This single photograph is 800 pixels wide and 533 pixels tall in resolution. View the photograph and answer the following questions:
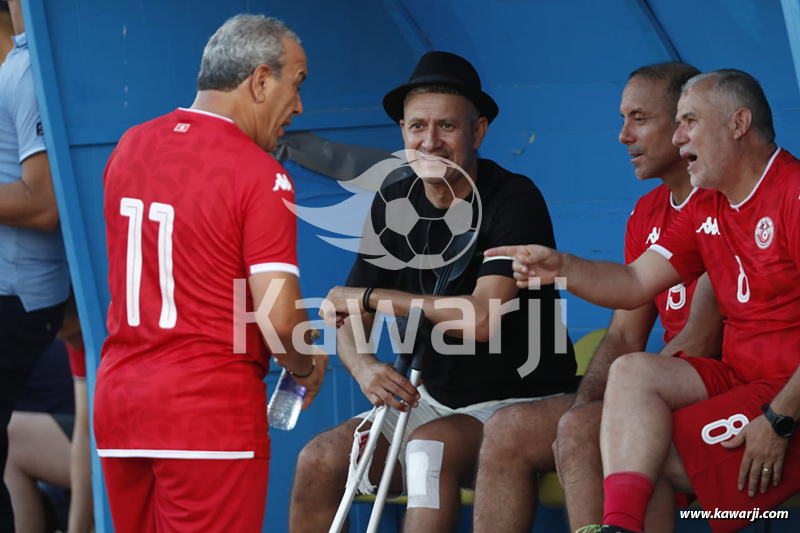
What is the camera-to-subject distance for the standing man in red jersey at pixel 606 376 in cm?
260

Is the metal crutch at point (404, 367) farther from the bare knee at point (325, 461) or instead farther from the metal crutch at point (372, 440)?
the bare knee at point (325, 461)

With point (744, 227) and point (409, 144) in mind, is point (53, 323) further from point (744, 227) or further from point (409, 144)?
point (744, 227)

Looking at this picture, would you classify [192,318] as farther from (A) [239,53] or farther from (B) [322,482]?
(B) [322,482]

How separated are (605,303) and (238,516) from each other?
3.73ft

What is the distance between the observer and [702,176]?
2684 mm

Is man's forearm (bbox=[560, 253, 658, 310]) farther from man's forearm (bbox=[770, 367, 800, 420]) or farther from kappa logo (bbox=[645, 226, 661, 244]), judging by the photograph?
man's forearm (bbox=[770, 367, 800, 420])

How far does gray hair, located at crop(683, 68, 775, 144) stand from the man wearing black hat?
24.7 inches

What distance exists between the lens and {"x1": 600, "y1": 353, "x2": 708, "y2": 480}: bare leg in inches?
95.0

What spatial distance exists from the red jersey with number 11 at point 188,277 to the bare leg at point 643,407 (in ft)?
2.67

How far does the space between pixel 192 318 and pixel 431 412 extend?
1155mm

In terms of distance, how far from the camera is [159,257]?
2.24 meters

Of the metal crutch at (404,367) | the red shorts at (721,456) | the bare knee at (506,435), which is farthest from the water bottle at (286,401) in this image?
the red shorts at (721,456)

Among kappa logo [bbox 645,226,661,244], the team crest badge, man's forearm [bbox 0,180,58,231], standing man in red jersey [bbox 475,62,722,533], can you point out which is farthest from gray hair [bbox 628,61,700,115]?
man's forearm [bbox 0,180,58,231]

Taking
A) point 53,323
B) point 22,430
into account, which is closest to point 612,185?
point 53,323
